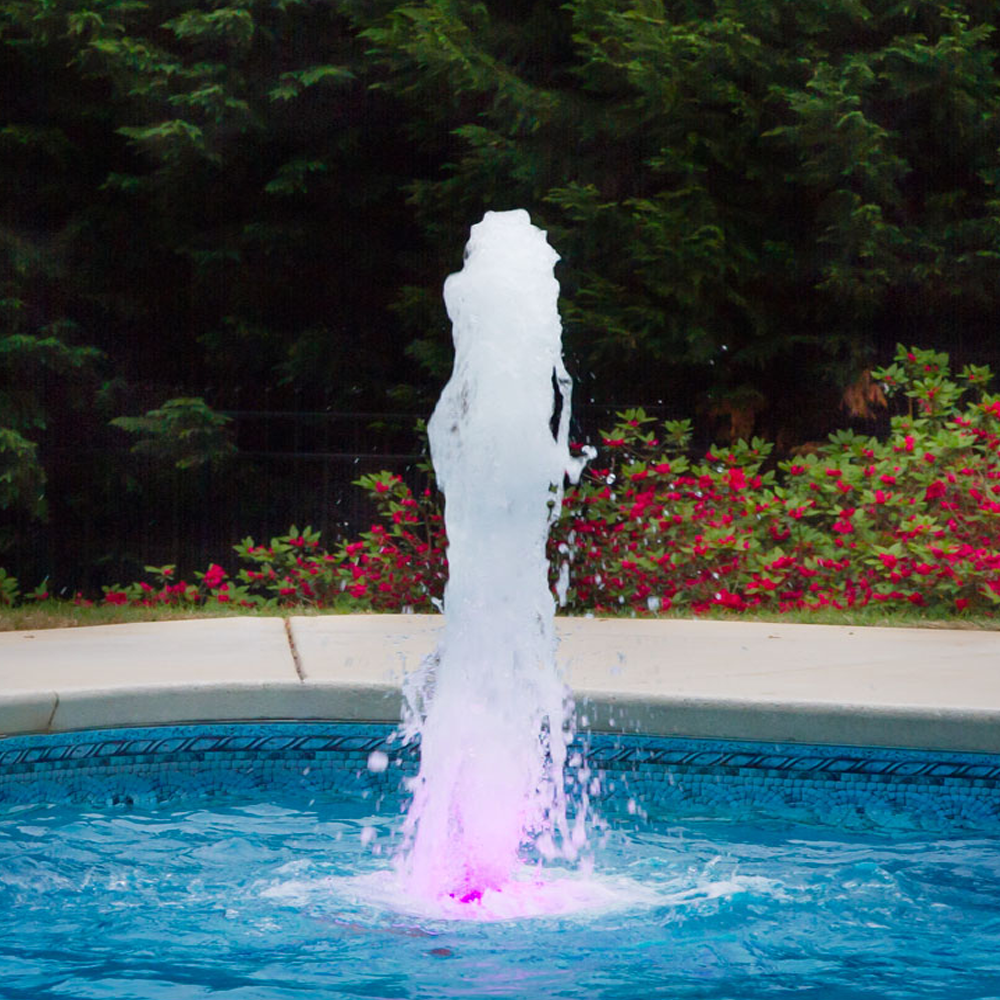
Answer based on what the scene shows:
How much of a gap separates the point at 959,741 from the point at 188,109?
664cm

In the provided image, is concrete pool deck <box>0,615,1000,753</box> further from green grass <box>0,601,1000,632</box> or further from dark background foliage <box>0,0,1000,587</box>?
dark background foliage <box>0,0,1000,587</box>

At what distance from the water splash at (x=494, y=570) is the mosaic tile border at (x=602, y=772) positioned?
66 centimetres

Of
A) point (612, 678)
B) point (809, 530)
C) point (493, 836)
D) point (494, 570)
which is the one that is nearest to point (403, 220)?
point (809, 530)

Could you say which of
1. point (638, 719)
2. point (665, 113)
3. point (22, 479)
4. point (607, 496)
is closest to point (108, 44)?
point (22, 479)

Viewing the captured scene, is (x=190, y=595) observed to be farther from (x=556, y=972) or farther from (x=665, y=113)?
(x=556, y=972)

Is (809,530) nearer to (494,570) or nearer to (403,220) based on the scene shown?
(494,570)

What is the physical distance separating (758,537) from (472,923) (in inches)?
169

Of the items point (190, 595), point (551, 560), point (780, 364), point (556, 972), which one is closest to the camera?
point (556, 972)

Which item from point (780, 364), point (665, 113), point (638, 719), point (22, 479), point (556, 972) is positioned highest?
point (665, 113)

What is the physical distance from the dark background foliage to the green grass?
1372mm

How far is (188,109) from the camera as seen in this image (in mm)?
9047

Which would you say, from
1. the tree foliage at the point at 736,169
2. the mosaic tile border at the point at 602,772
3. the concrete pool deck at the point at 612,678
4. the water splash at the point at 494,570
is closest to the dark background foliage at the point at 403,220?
the tree foliage at the point at 736,169

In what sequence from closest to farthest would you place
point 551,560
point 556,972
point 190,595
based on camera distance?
point 556,972 → point 551,560 → point 190,595

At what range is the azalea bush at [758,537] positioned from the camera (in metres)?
6.91
